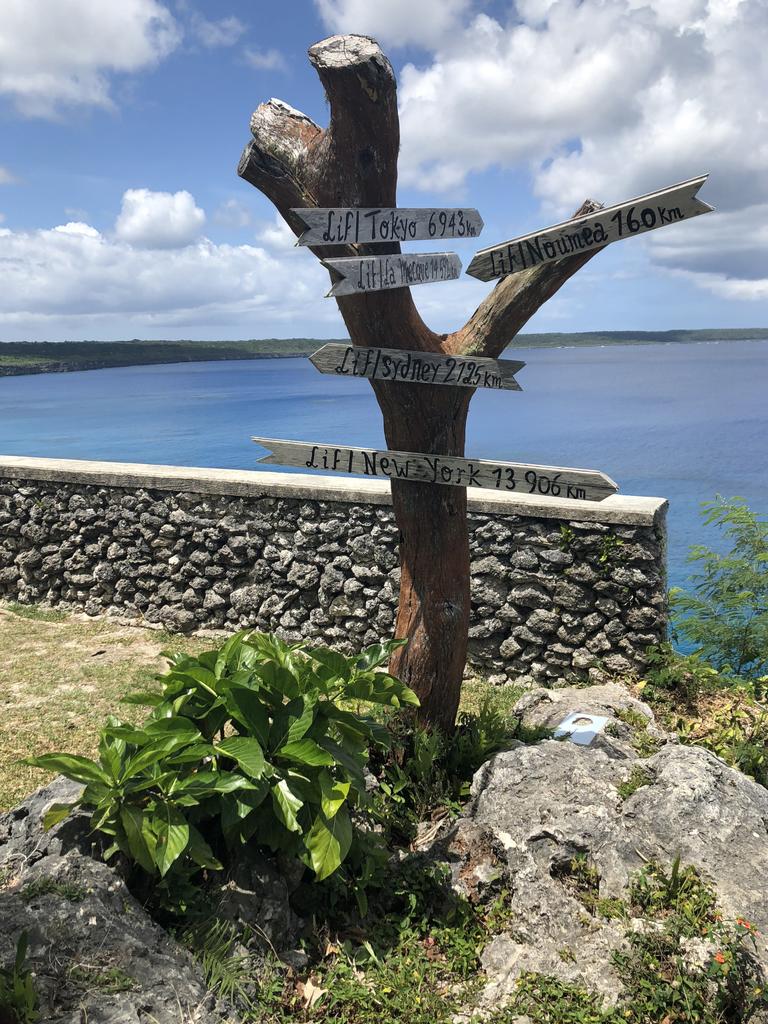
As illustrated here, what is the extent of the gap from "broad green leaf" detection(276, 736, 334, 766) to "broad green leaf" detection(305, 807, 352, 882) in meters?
0.24

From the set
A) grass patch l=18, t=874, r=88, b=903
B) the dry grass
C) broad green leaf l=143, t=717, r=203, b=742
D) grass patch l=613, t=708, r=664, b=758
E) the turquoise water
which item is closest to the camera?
grass patch l=18, t=874, r=88, b=903

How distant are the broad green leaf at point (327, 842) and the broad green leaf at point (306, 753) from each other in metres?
0.24

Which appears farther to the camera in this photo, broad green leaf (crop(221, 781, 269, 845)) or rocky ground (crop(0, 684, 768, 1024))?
broad green leaf (crop(221, 781, 269, 845))

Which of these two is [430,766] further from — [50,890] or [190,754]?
[50,890]

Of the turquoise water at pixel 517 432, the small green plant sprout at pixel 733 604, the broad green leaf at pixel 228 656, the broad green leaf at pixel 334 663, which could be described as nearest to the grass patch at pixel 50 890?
the broad green leaf at pixel 228 656

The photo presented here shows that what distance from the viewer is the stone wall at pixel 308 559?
6887 millimetres

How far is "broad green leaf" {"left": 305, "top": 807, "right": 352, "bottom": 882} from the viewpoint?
3.37 m

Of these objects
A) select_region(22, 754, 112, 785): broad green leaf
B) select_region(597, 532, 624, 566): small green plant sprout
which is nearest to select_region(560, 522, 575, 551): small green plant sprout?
select_region(597, 532, 624, 566): small green plant sprout

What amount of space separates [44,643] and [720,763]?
6622 mm

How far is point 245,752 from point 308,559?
4.62 metres

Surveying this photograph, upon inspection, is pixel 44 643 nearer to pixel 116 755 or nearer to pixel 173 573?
pixel 173 573

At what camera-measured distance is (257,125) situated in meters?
4.38

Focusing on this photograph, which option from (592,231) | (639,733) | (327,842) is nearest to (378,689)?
(327,842)

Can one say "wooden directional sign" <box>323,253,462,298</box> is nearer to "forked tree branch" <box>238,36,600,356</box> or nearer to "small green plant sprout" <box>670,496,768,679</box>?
"forked tree branch" <box>238,36,600,356</box>
